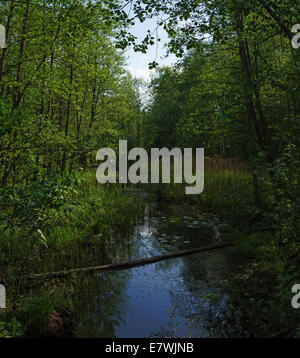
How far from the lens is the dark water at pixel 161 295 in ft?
13.8

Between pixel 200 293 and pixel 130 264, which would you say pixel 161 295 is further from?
pixel 130 264

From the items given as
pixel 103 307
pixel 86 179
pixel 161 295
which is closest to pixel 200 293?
pixel 161 295

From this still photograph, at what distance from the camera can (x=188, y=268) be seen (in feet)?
20.3

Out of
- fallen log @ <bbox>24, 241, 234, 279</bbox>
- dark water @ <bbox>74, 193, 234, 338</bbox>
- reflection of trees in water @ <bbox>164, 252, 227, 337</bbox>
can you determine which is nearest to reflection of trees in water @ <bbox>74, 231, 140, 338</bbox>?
dark water @ <bbox>74, 193, 234, 338</bbox>

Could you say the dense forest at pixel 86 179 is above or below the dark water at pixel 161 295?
above

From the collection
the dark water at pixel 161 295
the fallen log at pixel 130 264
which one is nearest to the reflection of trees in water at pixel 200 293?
the dark water at pixel 161 295

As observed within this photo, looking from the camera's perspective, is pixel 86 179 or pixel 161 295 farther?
pixel 86 179

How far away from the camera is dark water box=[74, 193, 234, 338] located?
4191mm

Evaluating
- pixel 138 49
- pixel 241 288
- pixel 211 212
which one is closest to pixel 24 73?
pixel 138 49

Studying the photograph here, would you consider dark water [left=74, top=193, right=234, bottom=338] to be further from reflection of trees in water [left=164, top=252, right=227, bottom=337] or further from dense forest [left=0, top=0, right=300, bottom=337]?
dense forest [left=0, top=0, right=300, bottom=337]

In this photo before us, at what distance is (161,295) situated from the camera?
17.0 feet

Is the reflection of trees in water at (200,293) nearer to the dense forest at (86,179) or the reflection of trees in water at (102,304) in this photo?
the dense forest at (86,179)
